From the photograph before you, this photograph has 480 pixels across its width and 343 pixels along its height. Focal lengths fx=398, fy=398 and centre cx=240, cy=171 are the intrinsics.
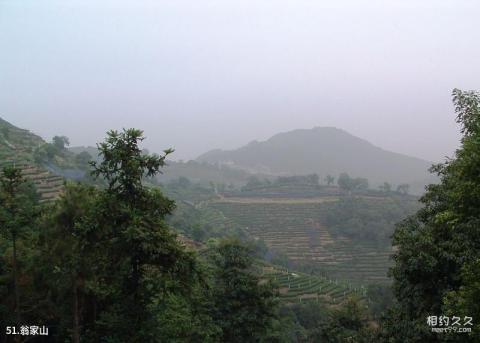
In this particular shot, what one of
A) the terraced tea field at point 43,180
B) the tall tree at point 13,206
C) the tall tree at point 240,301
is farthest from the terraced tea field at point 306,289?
the tall tree at point 13,206

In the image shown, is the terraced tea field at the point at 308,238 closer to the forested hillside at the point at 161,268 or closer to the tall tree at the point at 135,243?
the forested hillside at the point at 161,268

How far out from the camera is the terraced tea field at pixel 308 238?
223 feet

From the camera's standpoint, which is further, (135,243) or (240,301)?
(240,301)

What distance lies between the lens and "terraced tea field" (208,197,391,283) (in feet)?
223

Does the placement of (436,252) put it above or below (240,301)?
above

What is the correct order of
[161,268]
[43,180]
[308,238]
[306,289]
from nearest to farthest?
[161,268] → [306,289] → [43,180] → [308,238]

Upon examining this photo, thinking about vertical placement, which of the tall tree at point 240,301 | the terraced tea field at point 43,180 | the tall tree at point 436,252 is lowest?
the tall tree at point 240,301

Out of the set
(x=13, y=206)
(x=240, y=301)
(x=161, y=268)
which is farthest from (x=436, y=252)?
(x=13, y=206)

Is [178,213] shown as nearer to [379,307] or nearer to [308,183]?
[379,307]

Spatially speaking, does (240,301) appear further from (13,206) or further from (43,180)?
(43,180)

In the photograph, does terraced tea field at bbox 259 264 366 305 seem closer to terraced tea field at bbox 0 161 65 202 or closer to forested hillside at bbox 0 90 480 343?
forested hillside at bbox 0 90 480 343

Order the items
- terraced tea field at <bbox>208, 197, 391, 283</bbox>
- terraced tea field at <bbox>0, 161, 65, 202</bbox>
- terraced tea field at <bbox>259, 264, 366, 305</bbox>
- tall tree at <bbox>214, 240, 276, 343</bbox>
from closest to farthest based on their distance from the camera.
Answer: tall tree at <bbox>214, 240, 276, 343</bbox>, terraced tea field at <bbox>259, 264, 366, 305</bbox>, terraced tea field at <bbox>0, 161, 65, 202</bbox>, terraced tea field at <bbox>208, 197, 391, 283</bbox>

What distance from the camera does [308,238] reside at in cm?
8288

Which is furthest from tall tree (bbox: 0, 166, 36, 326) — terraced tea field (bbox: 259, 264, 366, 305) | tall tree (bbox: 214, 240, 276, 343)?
terraced tea field (bbox: 259, 264, 366, 305)
